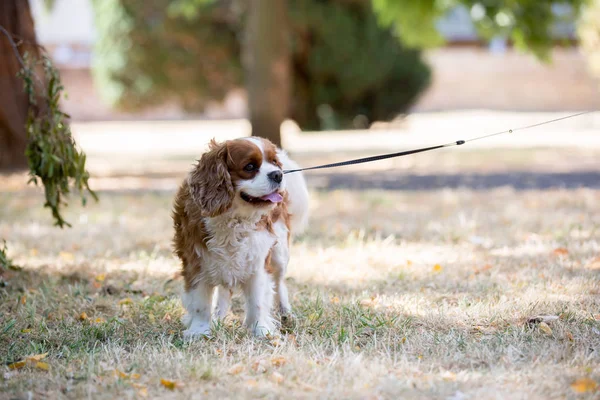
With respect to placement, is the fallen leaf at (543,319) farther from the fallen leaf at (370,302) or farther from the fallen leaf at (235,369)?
the fallen leaf at (235,369)

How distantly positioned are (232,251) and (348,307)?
81 cm

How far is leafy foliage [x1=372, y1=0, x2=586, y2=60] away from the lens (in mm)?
9555

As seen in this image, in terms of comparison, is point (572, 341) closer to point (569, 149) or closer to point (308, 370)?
point (308, 370)

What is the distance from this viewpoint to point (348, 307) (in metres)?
4.34

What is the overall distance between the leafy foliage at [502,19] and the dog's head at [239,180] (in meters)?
6.06

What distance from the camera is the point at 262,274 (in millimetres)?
4051

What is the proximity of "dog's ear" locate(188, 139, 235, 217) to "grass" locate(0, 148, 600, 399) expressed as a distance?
65cm

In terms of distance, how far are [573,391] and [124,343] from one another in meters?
2.11

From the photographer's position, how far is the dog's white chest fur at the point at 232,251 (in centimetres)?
392

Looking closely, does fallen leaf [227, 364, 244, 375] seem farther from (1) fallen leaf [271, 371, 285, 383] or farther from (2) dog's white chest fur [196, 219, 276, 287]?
(2) dog's white chest fur [196, 219, 276, 287]

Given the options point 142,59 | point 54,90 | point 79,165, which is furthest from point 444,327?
point 142,59

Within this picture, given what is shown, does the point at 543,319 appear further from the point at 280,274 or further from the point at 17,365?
the point at 17,365

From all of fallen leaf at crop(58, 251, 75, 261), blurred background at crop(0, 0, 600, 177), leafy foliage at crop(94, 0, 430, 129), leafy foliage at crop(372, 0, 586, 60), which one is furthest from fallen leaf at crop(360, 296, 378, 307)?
leafy foliage at crop(94, 0, 430, 129)

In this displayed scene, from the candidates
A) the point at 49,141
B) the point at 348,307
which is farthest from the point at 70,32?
the point at 348,307
